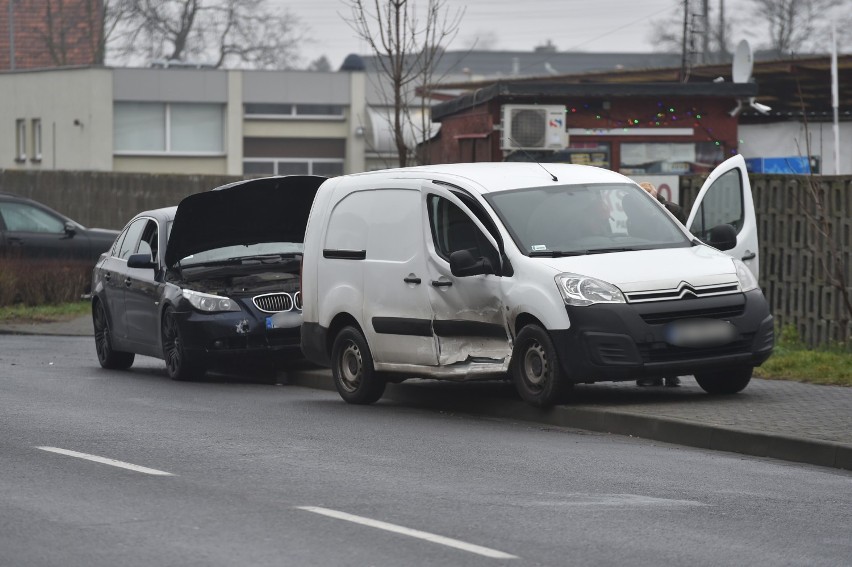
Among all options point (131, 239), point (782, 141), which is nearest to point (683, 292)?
point (131, 239)

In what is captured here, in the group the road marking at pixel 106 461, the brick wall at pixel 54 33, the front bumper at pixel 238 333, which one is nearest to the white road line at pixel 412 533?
the road marking at pixel 106 461

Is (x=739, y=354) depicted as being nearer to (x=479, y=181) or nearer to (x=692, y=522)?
(x=479, y=181)

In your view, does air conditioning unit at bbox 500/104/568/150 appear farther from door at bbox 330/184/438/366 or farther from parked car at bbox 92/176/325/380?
door at bbox 330/184/438/366

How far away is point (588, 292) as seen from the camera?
1165cm

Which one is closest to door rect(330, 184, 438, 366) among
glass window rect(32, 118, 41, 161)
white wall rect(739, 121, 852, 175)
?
white wall rect(739, 121, 852, 175)

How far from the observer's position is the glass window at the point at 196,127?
67.2 metres

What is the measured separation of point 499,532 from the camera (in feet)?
24.2

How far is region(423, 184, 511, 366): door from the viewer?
40.5ft

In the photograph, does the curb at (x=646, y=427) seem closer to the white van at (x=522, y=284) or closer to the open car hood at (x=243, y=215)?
the white van at (x=522, y=284)

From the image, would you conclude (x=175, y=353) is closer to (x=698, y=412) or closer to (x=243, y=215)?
(x=243, y=215)

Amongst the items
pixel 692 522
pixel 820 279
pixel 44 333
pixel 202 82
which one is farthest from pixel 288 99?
pixel 692 522

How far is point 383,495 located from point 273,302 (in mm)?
7619

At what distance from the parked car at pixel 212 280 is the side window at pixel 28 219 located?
10.3 metres

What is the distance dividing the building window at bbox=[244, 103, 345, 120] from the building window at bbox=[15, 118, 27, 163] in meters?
8.93
